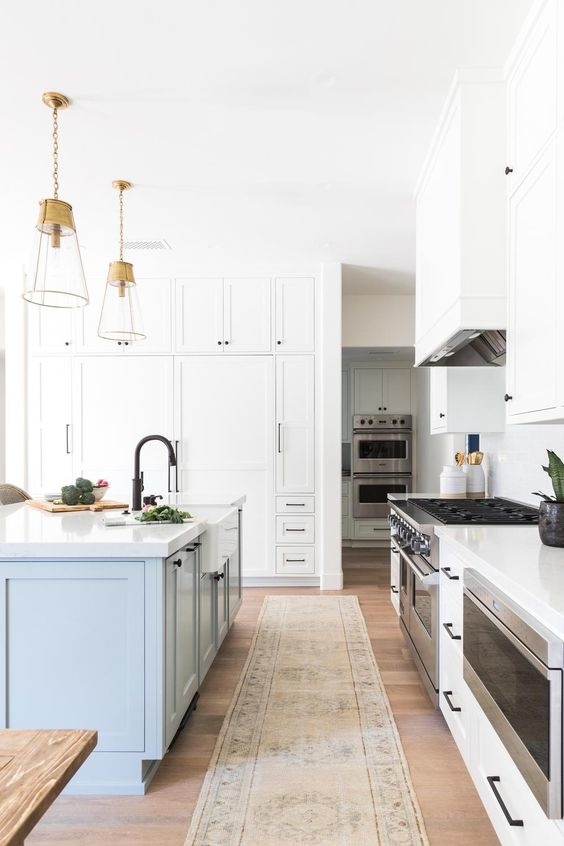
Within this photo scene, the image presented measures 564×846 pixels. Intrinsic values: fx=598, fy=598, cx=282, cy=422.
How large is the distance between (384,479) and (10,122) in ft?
17.0

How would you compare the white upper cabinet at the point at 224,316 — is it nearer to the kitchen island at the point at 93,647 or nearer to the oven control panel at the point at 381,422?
the oven control panel at the point at 381,422

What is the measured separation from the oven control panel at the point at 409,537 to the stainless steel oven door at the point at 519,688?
0.76 metres

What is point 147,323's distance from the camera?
17.0 feet

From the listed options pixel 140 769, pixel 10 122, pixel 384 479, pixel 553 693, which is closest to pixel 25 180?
pixel 10 122

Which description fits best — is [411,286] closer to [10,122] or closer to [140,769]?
[10,122]

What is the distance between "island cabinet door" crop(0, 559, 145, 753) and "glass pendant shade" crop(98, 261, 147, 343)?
1.52 m

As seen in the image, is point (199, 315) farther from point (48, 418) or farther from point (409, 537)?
point (409, 537)

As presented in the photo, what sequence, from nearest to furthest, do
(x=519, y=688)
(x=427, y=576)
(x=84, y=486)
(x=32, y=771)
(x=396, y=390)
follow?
(x=32, y=771) < (x=519, y=688) < (x=427, y=576) < (x=84, y=486) < (x=396, y=390)

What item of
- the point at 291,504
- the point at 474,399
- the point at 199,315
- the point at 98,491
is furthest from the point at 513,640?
the point at 199,315

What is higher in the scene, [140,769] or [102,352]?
[102,352]

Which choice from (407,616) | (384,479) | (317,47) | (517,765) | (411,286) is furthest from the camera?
(384,479)

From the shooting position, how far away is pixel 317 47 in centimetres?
230

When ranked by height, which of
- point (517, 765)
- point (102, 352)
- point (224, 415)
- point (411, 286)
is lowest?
point (517, 765)

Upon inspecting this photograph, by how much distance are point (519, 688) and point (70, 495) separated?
7.31ft
